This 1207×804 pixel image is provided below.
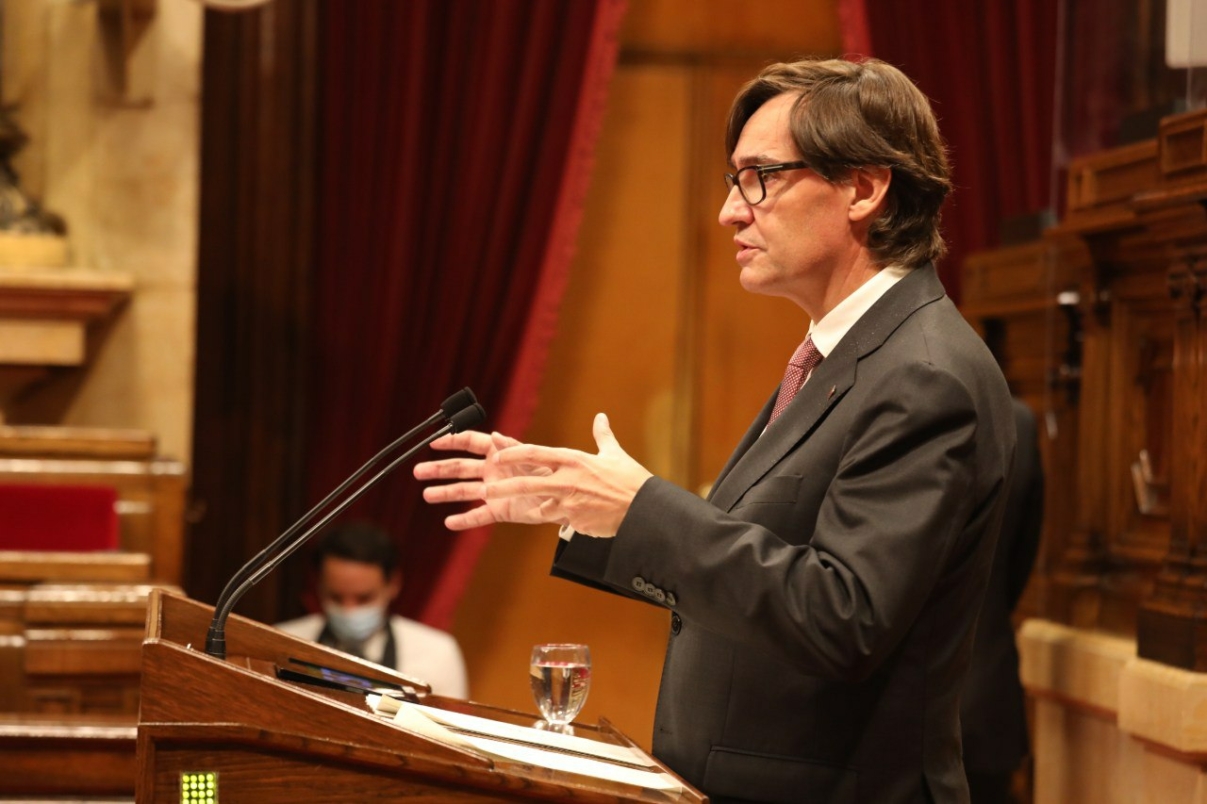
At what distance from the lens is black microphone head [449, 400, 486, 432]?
175 centimetres

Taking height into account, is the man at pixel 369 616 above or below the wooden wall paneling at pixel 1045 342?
below

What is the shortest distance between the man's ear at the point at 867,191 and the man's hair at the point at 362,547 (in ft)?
8.58

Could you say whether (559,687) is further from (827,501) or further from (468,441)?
(827,501)

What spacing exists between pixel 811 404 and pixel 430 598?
335cm

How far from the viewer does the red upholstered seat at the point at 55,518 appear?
381 centimetres

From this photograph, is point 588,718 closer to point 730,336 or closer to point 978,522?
point 730,336

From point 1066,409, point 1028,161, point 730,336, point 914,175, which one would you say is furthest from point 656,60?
point 914,175

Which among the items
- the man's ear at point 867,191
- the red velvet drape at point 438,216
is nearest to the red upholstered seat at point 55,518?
the red velvet drape at point 438,216

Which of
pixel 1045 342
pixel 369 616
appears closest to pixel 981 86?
pixel 1045 342

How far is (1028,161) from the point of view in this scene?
16.8 feet

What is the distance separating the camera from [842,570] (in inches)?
59.2

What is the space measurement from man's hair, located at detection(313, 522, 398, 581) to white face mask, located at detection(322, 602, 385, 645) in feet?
0.40

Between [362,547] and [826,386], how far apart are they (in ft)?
8.65

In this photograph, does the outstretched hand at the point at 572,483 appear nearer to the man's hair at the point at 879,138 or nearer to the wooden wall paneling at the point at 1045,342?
the man's hair at the point at 879,138
